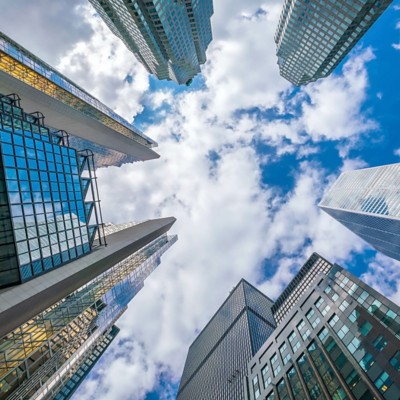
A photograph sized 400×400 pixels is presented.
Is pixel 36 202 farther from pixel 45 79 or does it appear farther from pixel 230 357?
pixel 230 357

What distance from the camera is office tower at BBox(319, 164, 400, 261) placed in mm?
128125

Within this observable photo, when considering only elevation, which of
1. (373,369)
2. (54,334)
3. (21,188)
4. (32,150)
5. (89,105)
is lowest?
(54,334)

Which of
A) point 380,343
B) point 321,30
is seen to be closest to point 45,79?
point 380,343

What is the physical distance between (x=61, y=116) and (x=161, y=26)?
69620mm

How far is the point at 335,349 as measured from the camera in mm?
38312

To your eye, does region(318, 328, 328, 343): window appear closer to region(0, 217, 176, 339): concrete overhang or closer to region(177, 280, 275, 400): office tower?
region(0, 217, 176, 339): concrete overhang

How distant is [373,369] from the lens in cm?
3172

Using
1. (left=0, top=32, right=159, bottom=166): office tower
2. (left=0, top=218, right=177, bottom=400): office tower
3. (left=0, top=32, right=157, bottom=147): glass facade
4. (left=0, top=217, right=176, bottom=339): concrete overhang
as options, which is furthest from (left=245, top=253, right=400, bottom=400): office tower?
(left=0, top=32, right=157, bottom=147): glass facade

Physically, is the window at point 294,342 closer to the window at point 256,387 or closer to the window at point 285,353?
the window at point 285,353

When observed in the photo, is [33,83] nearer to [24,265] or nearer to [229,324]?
[24,265]

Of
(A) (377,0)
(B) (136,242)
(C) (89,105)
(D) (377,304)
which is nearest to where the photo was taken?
(D) (377,304)

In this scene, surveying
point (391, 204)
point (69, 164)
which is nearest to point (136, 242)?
point (69, 164)

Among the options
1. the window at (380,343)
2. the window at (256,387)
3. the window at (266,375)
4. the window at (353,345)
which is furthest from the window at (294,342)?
the window at (380,343)

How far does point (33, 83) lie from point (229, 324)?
18682 cm
